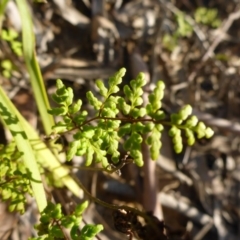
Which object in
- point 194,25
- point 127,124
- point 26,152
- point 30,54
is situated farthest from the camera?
point 194,25

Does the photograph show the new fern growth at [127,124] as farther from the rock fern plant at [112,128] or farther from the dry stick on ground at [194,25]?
the dry stick on ground at [194,25]

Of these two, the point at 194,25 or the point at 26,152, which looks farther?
the point at 194,25

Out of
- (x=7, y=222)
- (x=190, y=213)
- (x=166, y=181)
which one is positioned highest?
(x=7, y=222)

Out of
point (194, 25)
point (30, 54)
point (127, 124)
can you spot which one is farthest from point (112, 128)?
point (194, 25)

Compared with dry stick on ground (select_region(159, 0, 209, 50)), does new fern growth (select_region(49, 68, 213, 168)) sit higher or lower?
higher

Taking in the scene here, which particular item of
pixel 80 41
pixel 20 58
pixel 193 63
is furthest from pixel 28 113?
pixel 193 63

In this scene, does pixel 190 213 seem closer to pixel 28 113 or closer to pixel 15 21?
pixel 28 113

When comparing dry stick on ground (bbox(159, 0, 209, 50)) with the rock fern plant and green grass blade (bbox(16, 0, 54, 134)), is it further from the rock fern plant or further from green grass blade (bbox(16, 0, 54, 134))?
the rock fern plant

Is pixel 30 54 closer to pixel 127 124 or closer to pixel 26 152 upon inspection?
pixel 26 152

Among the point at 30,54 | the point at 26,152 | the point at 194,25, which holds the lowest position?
the point at 194,25

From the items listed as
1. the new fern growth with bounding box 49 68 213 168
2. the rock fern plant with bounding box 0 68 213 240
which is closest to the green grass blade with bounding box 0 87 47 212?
the rock fern plant with bounding box 0 68 213 240

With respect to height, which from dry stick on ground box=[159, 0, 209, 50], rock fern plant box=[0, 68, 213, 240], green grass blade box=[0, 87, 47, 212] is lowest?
dry stick on ground box=[159, 0, 209, 50]
